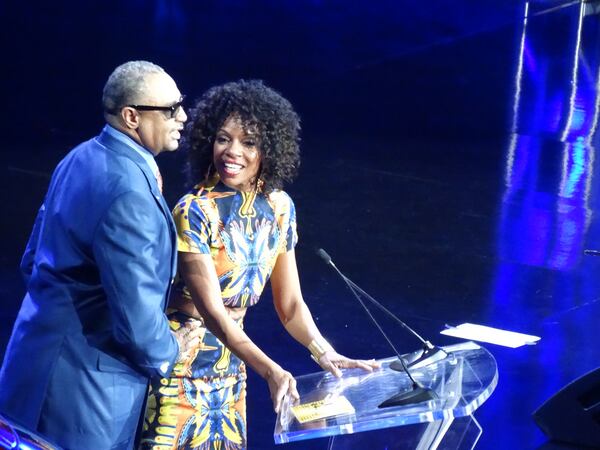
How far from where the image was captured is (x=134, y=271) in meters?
3.35

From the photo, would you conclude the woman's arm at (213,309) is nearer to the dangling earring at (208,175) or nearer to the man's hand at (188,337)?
the man's hand at (188,337)

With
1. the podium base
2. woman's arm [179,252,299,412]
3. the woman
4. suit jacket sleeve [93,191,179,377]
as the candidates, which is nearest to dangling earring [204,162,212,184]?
the woman

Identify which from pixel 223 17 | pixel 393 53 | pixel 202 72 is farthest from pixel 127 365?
pixel 223 17

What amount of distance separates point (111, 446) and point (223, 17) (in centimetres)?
1648

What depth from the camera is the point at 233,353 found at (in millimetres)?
3867

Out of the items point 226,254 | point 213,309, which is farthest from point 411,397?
point 226,254

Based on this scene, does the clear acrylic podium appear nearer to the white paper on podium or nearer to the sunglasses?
the sunglasses

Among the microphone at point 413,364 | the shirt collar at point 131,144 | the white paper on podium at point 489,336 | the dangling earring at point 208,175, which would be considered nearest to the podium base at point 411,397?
the microphone at point 413,364

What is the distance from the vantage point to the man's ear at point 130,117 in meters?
3.57

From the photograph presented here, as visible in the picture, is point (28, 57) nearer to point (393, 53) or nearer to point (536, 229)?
point (393, 53)

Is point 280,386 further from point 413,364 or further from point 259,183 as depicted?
point 259,183

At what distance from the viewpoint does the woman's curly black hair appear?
13.2 feet

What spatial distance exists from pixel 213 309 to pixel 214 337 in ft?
0.62

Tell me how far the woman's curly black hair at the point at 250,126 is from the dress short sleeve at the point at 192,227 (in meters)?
0.21
